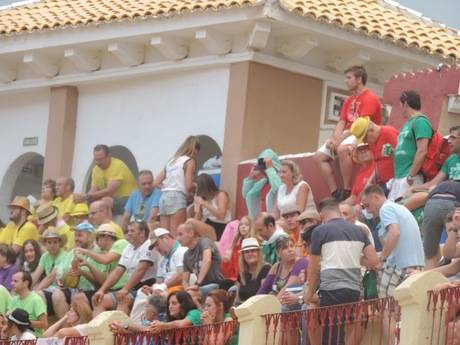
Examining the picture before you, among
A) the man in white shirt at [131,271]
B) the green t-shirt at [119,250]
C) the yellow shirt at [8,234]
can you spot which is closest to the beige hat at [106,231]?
the green t-shirt at [119,250]

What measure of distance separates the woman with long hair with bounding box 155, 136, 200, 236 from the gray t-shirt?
8.92 ft

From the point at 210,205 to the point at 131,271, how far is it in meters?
1.68

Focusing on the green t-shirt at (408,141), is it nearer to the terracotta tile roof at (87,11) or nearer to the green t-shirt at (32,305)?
the green t-shirt at (32,305)

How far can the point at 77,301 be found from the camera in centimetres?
2353

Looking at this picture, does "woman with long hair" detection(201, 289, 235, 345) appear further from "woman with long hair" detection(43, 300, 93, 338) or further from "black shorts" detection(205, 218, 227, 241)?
"black shorts" detection(205, 218, 227, 241)

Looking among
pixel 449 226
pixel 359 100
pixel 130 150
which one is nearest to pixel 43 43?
pixel 130 150

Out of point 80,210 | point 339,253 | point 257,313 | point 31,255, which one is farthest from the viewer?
point 80,210

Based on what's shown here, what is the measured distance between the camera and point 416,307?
1708 cm

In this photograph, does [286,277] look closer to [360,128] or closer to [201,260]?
[201,260]

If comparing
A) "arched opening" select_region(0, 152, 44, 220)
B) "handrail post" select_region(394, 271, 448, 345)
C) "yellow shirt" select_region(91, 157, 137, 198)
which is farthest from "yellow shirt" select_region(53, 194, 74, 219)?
"handrail post" select_region(394, 271, 448, 345)

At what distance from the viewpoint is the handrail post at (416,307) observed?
55.9 ft

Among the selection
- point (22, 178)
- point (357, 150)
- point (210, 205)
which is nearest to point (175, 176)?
point (210, 205)

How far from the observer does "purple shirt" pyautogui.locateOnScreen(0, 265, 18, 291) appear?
25750mm

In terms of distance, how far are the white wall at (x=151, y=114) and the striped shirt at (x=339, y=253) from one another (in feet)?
30.7
